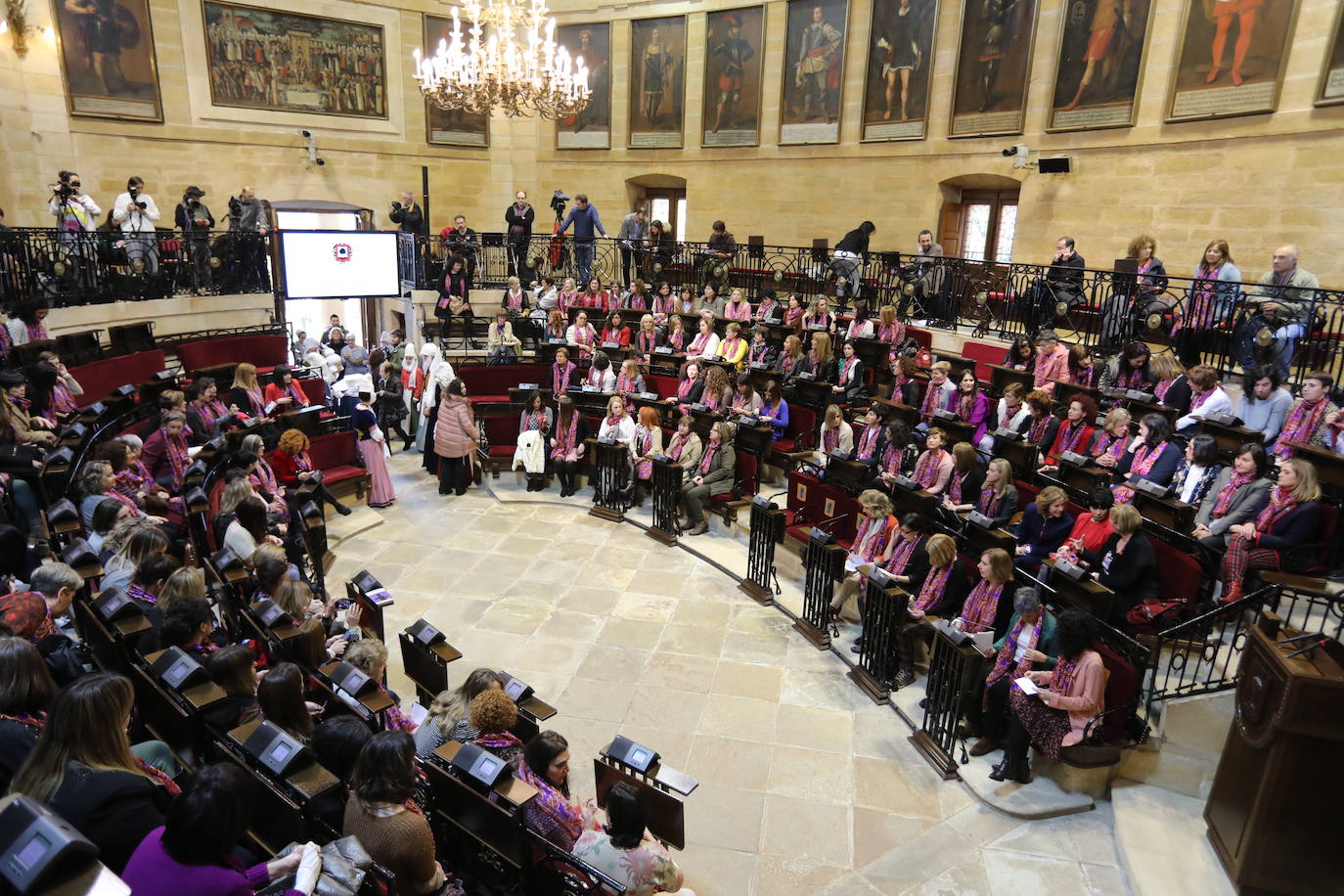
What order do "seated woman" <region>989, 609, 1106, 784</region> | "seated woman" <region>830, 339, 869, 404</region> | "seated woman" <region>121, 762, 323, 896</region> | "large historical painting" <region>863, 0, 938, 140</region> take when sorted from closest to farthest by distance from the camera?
"seated woman" <region>121, 762, 323, 896</region>, "seated woman" <region>989, 609, 1106, 784</region>, "seated woman" <region>830, 339, 869, 404</region>, "large historical painting" <region>863, 0, 938, 140</region>

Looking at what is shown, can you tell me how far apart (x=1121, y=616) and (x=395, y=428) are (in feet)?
32.1

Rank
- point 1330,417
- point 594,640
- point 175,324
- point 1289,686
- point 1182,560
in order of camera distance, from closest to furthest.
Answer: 1. point 1289,686
2. point 1182,560
3. point 1330,417
4. point 594,640
5. point 175,324

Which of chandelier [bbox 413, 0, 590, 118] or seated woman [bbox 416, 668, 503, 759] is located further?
chandelier [bbox 413, 0, 590, 118]

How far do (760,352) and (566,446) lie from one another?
9.52ft

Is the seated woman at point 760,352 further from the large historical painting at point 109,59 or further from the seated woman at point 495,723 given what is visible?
the large historical painting at point 109,59

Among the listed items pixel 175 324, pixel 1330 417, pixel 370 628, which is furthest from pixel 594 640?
pixel 175 324

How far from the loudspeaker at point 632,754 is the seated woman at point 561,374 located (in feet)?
23.3

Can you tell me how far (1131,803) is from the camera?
4.88 meters

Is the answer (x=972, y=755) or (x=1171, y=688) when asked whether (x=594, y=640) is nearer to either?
(x=972, y=755)

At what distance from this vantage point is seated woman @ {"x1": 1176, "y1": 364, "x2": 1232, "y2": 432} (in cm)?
688

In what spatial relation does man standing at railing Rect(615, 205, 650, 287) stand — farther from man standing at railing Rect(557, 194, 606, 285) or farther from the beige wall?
the beige wall

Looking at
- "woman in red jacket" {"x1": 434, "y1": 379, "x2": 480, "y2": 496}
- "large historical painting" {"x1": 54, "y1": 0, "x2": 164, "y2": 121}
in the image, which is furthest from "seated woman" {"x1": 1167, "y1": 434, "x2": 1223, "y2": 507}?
"large historical painting" {"x1": 54, "y1": 0, "x2": 164, "y2": 121}

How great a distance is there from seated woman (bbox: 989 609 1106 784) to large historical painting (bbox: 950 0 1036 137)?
10092mm

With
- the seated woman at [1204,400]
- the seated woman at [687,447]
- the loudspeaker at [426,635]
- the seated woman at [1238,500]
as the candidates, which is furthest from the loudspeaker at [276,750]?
the seated woman at [1204,400]
